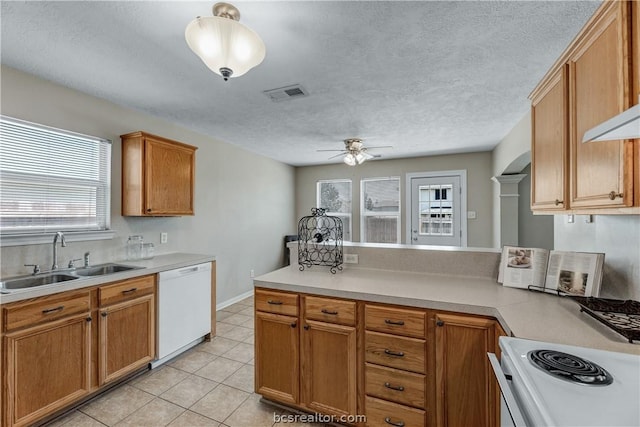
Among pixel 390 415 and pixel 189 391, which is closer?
pixel 390 415

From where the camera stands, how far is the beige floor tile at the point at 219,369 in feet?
8.00

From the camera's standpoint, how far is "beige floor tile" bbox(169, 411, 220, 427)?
6.16ft

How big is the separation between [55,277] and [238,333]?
1.83 meters

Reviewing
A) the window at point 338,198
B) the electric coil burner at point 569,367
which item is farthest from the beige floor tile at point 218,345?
the window at point 338,198

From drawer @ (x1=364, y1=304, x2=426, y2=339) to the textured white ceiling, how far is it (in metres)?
1.68

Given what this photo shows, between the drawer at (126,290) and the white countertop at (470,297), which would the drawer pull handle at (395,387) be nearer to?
the white countertop at (470,297)

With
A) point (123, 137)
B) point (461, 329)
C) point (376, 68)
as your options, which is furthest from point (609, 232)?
point (123, 137)

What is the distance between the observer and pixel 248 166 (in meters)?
4.79

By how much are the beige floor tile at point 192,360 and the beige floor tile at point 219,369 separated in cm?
8

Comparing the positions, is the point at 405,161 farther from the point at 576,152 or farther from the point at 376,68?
the point at 576,152

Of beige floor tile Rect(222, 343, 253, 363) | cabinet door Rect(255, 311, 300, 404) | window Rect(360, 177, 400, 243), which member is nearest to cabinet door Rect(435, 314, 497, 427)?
cabinet door Rect(255, 311, 300, 404)

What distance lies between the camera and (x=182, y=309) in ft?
8.95

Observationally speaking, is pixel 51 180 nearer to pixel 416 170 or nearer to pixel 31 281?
pixel 31 281

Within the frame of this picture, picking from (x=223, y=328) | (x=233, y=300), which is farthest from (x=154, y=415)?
(x=233, y=300)
